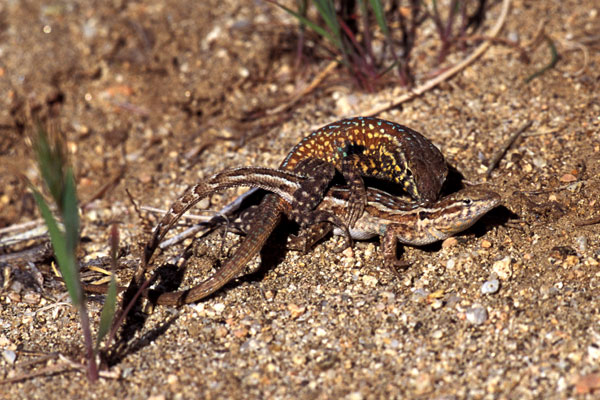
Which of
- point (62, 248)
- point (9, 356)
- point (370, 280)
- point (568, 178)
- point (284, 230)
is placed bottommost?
point (9, 356)

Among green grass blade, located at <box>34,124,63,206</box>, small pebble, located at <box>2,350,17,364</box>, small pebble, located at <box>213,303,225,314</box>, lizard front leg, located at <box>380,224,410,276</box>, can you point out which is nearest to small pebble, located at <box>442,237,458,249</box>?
lizard front leg, located at <box>380,224,410,276</box>

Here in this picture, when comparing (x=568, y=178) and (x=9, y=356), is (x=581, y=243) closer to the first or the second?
(x=568, y=178)

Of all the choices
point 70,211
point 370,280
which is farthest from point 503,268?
point 70,211

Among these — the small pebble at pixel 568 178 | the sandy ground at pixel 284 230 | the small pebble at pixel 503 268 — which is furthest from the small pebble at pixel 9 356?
the small pebble at pixel 568 178

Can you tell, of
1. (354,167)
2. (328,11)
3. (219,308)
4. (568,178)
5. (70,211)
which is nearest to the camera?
(70,211)

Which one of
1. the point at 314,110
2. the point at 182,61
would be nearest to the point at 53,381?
the point at 314,110

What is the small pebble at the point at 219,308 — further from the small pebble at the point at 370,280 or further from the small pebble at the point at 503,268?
the small pebble at the point at 503,268
